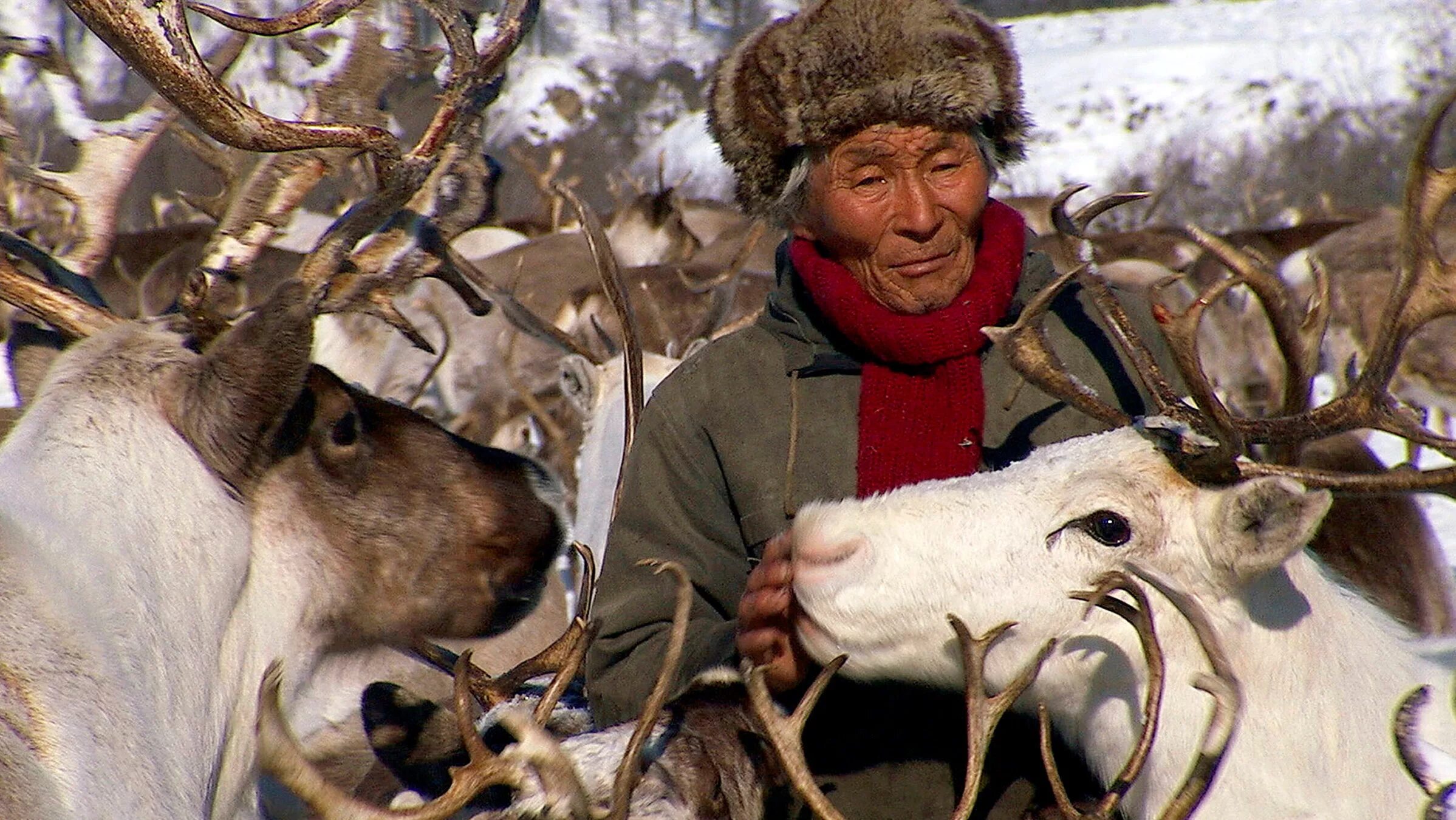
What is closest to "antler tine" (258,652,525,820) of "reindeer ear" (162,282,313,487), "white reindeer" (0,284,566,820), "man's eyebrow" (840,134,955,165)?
"white reindeer" (0,284,566,820)

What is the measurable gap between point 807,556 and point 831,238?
0.75 meters

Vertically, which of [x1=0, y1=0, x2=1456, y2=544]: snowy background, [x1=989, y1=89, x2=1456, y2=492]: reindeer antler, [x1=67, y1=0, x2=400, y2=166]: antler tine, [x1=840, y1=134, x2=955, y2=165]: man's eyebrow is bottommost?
[x1=0, y1=0, x2=1456, y2=544]: snowy background

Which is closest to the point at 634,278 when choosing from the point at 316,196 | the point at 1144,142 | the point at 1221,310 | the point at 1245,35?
the point at 1221,310

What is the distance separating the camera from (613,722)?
2.46m

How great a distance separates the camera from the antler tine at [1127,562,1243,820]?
5.98ft

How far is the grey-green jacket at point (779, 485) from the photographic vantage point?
2.42 meters

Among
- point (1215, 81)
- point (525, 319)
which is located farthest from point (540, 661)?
point (1215, 81)

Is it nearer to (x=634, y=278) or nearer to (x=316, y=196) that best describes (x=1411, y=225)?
(x=634, y=278)

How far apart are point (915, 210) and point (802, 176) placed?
0.25m

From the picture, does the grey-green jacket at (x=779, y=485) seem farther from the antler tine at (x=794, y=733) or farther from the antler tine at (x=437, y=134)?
the antler tine at (x=437, y=134)

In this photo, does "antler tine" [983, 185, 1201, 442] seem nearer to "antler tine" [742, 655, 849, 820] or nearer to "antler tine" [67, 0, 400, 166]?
"antler tine" [742, 655, 849, 820]

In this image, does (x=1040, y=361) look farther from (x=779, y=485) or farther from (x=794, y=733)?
(x=794, y=733)

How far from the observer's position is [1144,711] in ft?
6.46

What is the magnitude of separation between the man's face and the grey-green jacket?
135 mm
